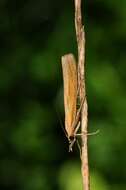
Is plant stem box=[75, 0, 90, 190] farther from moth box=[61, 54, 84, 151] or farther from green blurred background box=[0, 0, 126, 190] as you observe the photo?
green blurred background box=[0, 0, 126, 190]

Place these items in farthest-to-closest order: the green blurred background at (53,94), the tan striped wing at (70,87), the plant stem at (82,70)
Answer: the green blurred background at (53,94) < the tan striped wing at (70,87) < the plant stem at (82,70)

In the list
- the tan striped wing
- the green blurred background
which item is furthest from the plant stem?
the green blurred background

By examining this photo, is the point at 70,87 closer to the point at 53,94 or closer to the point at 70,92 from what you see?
the point at 70,92

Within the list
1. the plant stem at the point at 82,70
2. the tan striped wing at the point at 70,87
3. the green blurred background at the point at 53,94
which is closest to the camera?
the plant stem at the point at 82,70

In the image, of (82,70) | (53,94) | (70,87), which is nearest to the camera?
(82,70)

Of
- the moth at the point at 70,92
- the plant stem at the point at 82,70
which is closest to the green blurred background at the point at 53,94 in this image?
the moth at the point at 70,92

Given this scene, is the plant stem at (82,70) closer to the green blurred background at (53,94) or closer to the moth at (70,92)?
the moth at (70,92)

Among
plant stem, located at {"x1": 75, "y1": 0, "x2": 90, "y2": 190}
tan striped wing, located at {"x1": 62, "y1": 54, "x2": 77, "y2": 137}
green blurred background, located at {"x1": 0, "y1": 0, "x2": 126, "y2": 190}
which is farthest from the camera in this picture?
green blurred background, located at {"x1": 0, "y1": 0, "x2": 126, "y2": 190}

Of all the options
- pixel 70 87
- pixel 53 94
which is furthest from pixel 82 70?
pixel 53 94

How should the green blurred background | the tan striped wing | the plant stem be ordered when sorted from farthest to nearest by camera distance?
the green blurred background, the tan striped wing, the plant stem

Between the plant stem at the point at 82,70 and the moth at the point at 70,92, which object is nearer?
the plant stem at the point at 82,70
